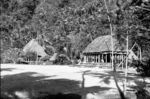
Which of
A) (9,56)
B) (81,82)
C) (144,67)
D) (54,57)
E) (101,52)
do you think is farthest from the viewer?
(54,57)

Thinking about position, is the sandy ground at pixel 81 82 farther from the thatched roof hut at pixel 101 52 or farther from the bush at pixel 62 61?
the bush at pixel 62 61

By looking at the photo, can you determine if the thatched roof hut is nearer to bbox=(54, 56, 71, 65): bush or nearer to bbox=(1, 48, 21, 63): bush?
bbox=(54, 56, 71, 65): bush

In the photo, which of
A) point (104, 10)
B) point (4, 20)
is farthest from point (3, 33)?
point (104, 10)

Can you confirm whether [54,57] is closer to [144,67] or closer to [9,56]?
[9,56]

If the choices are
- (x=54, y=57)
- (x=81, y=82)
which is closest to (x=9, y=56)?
(x=54, y=57)

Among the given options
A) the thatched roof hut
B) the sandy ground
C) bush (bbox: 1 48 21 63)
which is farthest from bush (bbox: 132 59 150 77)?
bush (bbox: 1 48 21 63)

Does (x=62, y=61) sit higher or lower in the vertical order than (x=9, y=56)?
lower

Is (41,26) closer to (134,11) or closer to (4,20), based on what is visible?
(4,20)

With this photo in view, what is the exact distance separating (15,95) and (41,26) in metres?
40.8

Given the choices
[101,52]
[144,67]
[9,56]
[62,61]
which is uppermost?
[101,52]

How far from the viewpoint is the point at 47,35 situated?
44.3 metres

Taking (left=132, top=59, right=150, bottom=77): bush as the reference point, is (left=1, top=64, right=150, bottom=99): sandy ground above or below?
below

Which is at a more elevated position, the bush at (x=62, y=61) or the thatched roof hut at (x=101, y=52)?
the thatched roof hut at (x=101, y=52)

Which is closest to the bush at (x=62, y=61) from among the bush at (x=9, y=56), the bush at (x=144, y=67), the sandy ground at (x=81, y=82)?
the bush at (x=9, y=56)
